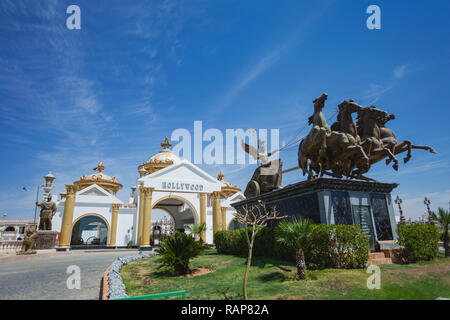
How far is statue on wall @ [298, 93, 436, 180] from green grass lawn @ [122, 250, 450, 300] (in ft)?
12.3

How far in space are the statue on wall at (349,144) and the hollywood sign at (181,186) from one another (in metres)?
18.3

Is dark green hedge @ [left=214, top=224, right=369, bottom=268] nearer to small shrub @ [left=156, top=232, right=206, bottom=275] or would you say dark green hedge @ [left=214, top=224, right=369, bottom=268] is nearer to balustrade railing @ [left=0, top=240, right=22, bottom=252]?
small shrub @ [left=156, top=232, right=206, bottom=275]

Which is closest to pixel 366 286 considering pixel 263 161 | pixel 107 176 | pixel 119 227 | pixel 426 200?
pixel 263 161

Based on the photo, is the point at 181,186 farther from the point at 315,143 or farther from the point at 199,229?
the point at 315,143

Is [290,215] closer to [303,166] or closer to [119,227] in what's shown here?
[303,166]

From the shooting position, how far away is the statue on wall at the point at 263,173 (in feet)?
40.7

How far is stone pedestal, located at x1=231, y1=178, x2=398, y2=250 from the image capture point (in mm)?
7883

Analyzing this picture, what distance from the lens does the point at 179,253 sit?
787 centimetres

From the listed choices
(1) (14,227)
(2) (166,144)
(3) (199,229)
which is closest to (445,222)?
(3) (199,229)

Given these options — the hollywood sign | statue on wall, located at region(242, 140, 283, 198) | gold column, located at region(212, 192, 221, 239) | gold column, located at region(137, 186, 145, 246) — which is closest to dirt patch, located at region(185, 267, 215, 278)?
statue on wall, located at region(242, 140, 283, 198)

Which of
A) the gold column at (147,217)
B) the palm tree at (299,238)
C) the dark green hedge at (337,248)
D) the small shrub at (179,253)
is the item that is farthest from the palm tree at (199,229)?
the palm tree at (299,238)

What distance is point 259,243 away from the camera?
9.38m

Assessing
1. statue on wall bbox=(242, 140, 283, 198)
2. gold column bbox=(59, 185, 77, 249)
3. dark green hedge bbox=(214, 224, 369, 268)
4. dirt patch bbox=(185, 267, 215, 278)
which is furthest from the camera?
gold column bbox=(59, 185, 77, 249)
